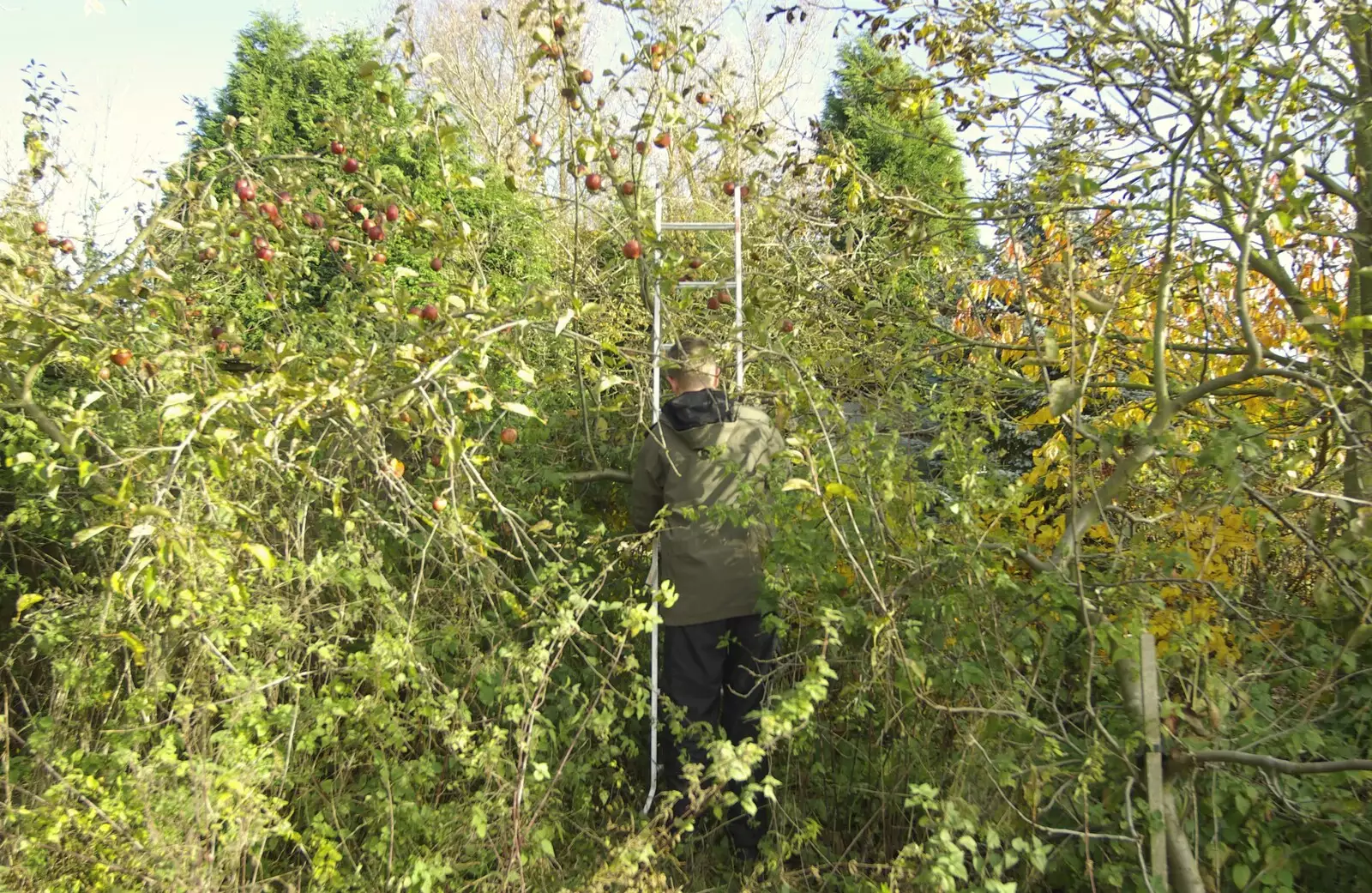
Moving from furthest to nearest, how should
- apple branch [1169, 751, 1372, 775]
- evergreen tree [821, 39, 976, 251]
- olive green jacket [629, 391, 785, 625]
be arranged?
1. evergreen tree [821, 39, 976, 251]
2. olive green jacket [629, 391, 785, 625]
3. apple branch [1169, 751, 1372, 775]

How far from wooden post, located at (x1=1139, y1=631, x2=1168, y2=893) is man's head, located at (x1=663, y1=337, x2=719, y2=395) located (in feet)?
5.27

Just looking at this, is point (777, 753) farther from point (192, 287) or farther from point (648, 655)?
point (192, 287)

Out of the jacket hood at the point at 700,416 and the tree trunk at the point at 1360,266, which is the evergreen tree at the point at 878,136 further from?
the jacket hood at the point at 700,416

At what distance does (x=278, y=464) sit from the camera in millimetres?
2604

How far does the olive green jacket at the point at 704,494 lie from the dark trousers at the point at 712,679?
70 mm

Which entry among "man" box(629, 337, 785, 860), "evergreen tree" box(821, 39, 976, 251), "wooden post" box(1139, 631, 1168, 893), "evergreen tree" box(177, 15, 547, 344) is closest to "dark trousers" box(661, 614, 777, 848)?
"man" box(629, 337, 785, 860)

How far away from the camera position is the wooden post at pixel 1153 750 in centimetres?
231

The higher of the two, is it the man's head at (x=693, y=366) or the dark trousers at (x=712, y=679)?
the man's head at (x=693, y=366)

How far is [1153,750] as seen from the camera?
2361 mm

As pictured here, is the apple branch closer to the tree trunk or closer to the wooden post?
the wooden post

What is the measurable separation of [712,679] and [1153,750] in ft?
4.59

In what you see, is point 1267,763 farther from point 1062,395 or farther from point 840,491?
point 840,491

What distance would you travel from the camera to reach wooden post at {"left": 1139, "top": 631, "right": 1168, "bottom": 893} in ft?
7.58

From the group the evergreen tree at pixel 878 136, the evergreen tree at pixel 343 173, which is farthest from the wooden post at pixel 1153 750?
the evergreen tree at pixel 878 136
